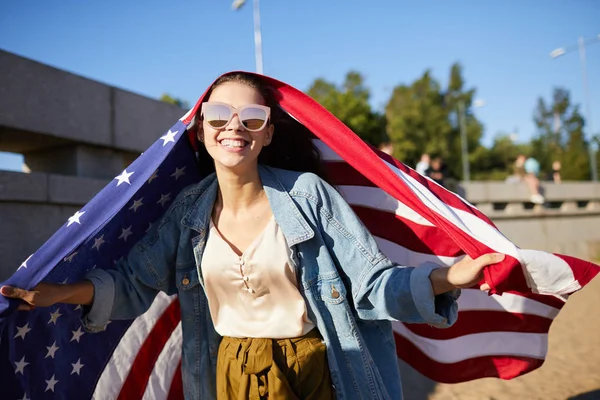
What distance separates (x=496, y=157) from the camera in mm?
53125

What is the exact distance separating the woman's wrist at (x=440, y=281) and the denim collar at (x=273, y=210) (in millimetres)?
524

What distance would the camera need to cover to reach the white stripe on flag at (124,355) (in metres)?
2.68

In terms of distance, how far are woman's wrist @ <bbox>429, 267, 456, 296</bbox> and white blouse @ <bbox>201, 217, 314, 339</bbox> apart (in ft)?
1.81

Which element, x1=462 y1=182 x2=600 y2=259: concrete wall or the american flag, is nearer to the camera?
the american flag

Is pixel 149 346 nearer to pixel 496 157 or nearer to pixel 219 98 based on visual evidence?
pixel 219 98

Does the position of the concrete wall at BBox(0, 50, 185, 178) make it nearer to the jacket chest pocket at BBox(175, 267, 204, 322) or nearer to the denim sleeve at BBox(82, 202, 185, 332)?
the denim sleeve at BBox(82, 202, 185, 332)

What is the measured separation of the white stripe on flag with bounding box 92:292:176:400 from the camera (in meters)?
2.68

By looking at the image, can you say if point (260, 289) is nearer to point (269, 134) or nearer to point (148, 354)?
point (269, 134)

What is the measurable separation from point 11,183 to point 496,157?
54143 millimetres

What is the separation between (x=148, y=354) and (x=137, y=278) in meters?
0.67

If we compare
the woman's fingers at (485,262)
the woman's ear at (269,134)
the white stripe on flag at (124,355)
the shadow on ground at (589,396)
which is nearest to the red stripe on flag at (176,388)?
the white stripe on flag at (124,355)

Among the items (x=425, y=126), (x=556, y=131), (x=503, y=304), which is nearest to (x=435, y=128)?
(x=425, y=126)

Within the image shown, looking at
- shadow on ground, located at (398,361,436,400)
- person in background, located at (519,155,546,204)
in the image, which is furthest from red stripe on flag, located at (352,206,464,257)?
person in background, located at (519,155,546,204)

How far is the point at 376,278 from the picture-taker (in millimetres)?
2125
